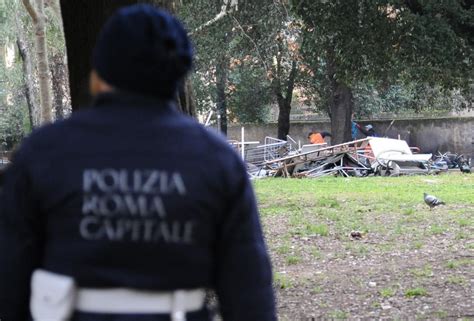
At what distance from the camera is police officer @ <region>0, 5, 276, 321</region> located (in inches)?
79.0

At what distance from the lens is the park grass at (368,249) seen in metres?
6.99

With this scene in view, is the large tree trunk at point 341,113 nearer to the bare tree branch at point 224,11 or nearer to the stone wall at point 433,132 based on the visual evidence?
the stone wall at point 433,132

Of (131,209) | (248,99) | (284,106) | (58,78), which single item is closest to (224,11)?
(131,209)

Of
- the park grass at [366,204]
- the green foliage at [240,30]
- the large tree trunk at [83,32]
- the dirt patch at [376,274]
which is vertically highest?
the green foliage at [240,30]

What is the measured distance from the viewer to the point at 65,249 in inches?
80.3

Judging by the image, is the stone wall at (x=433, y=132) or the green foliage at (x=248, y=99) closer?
the stone wall at (x=433, y=132)

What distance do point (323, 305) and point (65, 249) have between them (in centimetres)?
517

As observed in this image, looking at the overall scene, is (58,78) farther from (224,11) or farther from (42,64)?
(224,11)

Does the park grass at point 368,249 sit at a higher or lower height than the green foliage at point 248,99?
lower

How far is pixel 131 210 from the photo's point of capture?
6.58 feet

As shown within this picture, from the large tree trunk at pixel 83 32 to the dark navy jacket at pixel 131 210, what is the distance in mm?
2838

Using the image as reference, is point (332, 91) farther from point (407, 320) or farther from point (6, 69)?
point (407, 320)

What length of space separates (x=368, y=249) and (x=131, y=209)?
7994 millimetres

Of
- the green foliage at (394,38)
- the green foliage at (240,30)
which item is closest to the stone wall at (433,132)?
the green foliage at (240,30)
